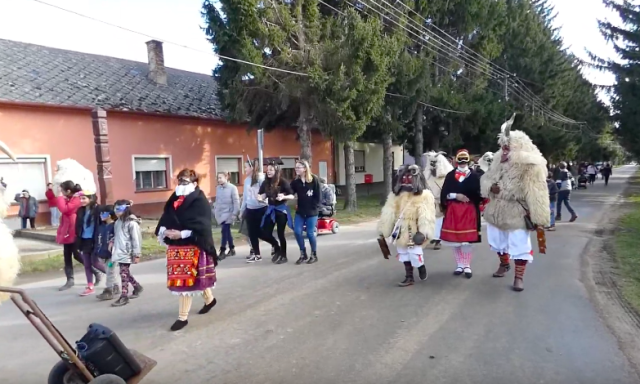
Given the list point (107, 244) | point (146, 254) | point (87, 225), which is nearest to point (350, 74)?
point (146, 254)

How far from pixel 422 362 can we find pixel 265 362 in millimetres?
1384

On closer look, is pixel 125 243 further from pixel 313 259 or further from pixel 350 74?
pixel 350 74

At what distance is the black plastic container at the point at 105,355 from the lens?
3459 millimetres

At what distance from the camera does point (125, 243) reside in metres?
6.24

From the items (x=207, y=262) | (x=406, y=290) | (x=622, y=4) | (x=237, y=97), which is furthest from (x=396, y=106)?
(x=622, y=4)

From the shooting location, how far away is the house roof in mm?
15539

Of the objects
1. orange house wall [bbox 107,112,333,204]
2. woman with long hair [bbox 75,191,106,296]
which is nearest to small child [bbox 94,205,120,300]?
woman with long hair [bbox 75,191,106,296]

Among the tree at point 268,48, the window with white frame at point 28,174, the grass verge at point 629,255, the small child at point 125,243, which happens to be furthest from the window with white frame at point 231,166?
the grass verge at point 629,255

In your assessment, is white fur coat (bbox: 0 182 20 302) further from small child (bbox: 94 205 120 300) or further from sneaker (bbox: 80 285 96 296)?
sneaker (bbox: 80 285 96 296)

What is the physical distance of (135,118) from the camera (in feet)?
57.2

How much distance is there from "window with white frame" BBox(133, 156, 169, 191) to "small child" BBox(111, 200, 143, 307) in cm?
1192

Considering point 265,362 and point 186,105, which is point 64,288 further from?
point 186,105

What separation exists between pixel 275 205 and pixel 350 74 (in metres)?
7.61

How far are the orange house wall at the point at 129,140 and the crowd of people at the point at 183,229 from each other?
5.81 m
